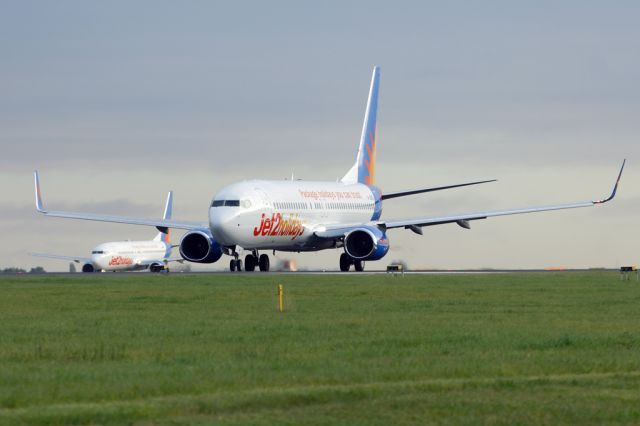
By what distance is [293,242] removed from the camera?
72.6 meters

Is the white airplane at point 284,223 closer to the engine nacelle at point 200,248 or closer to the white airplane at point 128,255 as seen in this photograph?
the engine nacelle at point 200,248

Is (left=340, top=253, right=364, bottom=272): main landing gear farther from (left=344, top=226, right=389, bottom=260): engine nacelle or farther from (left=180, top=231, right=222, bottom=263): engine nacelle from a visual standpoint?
(left=180, top=231, right=222, bottom=263): engine nacelle

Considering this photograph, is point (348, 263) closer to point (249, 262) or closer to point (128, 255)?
point (249, 262)

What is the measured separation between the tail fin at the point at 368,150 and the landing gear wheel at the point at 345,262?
1187 cm

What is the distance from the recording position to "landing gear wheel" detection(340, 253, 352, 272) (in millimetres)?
A: 74375

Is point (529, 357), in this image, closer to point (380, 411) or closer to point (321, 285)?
point (380, 411)

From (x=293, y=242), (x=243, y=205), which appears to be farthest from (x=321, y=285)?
(x=293, y=242)

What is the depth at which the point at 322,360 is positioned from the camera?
72.8ft

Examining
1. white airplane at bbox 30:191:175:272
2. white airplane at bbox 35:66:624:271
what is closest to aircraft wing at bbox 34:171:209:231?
white airplane at bbox 35:66:624:271

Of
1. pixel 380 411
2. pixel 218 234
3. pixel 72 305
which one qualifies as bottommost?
pixel 380 411

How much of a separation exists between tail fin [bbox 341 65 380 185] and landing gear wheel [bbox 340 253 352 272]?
11866 millimetres

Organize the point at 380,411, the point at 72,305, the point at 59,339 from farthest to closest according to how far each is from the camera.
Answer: the point at 72,305
the point at 59,339
the point at 380,411

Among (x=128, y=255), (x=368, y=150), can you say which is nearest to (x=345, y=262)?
(x=368, y=150)

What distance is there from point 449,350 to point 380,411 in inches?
277
